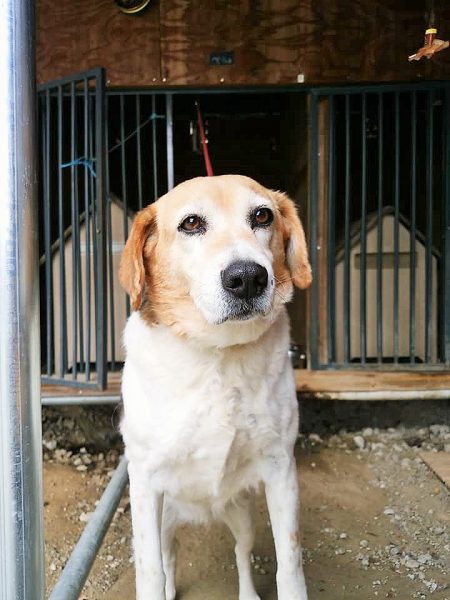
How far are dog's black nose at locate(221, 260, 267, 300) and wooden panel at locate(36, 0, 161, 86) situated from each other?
2.57 meters

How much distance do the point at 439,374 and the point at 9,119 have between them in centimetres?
347

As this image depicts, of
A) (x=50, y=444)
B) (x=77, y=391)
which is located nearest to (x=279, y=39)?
(x=77, y=391)

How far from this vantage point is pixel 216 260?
1.57 metres

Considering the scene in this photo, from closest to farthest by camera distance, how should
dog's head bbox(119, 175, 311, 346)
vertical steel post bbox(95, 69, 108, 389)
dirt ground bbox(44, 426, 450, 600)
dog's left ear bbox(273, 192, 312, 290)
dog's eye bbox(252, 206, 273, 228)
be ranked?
dog's head bbox(119, 175, 311, 346) → dog's eye bbox(252, 206, 273, 228) → dog's left ear bbox(273, 192, 312, 290) → dirt ground bbox(44, 426, 450, 600) → vertical steel post bbox(95, 69, 108, 389)

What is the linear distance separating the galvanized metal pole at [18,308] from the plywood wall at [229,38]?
9.94 feet

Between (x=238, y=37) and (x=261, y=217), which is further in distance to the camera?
(x=238, y=37)

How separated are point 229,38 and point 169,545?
3050mm

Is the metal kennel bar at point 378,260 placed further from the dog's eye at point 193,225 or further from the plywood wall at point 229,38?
the dog's eye at point 193,225

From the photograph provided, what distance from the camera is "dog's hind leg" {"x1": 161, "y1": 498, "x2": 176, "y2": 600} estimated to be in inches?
79.7

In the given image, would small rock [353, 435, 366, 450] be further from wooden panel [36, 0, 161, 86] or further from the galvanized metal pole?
the galvanized metal pole

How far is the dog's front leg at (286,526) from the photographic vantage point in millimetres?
1752

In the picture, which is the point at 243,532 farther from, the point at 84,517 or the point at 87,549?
the point at 84,517

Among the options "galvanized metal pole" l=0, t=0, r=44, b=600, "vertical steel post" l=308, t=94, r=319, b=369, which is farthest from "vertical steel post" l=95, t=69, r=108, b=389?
"galvanized metal pole" l=0, t=0, r=44, b=600

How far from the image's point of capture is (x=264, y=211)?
184 centimetres
